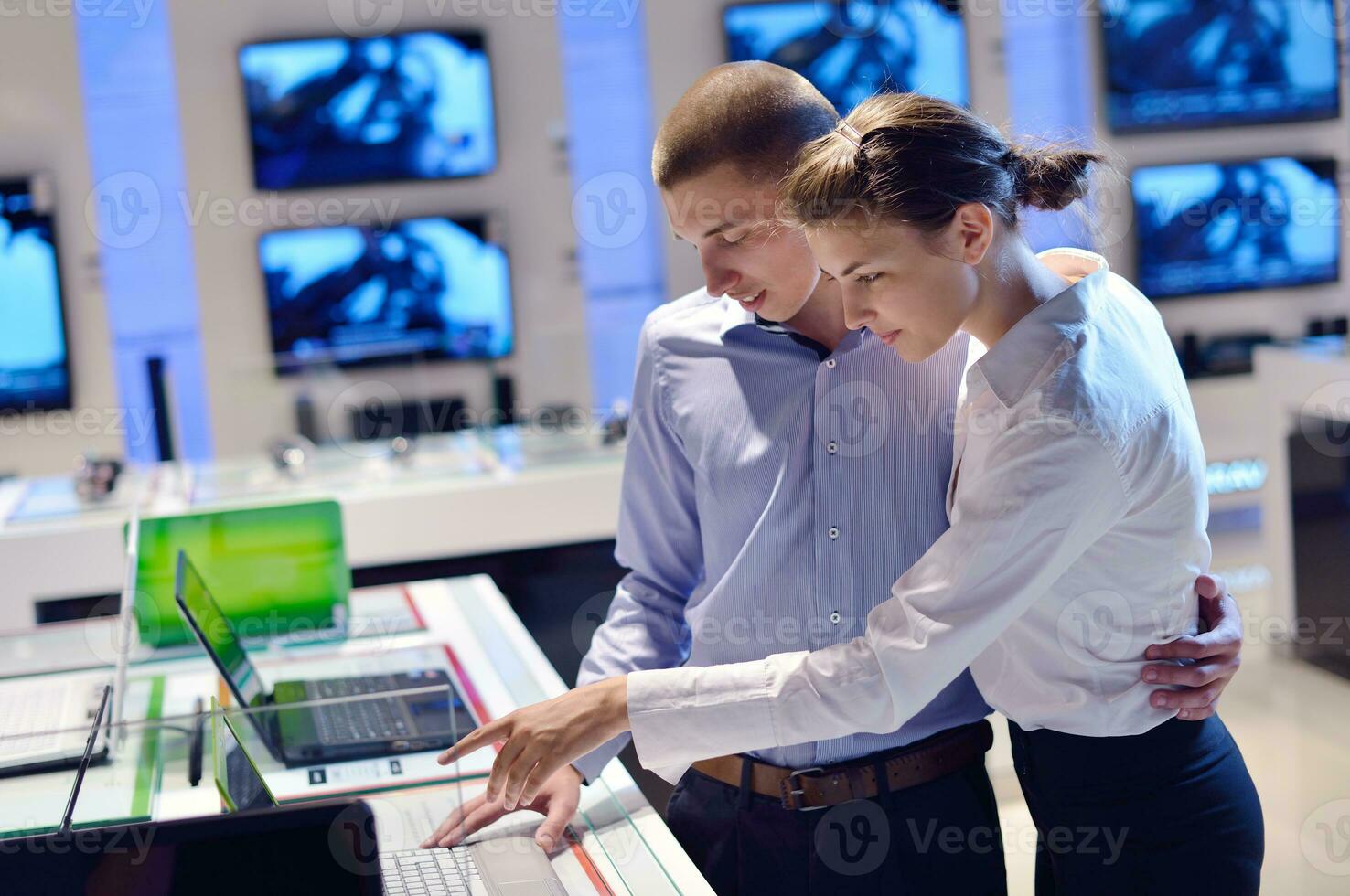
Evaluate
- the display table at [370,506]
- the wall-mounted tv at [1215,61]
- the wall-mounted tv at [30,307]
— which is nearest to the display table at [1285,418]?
the wall-mounted tv at [1215,61]

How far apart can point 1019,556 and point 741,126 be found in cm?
62

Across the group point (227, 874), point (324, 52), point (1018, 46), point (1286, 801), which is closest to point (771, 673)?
point (227, 874)

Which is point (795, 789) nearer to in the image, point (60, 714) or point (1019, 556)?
point (1019, 556)

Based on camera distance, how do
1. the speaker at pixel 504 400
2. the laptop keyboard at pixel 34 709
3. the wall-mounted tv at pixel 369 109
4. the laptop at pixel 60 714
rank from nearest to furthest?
the laptop at pixel 60 714
the laptop keyboard at pixel 34 709
the speaker at pixel 504 400
the wall-mounted tv at pixel 369 109

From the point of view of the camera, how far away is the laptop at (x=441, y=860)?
129 centimetres

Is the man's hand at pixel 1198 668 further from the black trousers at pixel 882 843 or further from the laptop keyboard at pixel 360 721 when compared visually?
the laptop keyboard at pixel 360 721

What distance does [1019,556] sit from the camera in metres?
1.21

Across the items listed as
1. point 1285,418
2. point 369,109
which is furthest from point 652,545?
point 369,109

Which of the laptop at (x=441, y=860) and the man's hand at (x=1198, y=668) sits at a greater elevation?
the man's hand at (x=1198, y=668)

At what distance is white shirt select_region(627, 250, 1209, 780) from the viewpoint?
1211 millimetres

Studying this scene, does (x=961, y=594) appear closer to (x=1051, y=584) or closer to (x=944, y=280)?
(x=1051, y=584)

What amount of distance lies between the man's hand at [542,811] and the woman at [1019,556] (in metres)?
0.12

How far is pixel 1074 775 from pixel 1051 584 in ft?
0.83

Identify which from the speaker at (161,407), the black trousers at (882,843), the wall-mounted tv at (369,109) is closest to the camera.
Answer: the black trousers at (882,843)
